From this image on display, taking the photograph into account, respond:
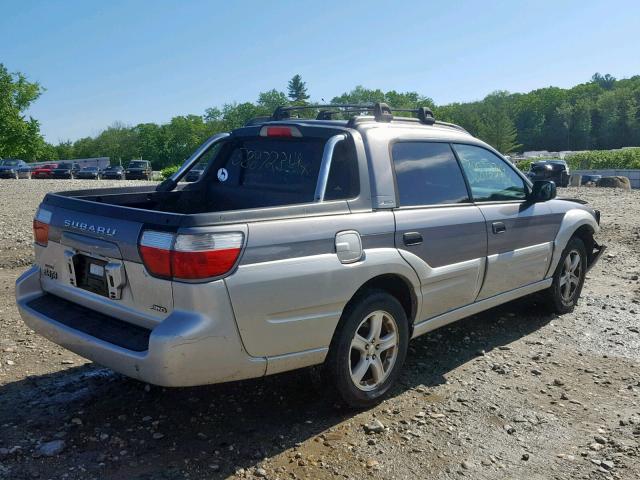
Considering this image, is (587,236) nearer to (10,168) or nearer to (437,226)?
(437,226)

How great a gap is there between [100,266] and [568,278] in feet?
15.1

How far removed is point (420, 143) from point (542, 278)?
2.02 meters

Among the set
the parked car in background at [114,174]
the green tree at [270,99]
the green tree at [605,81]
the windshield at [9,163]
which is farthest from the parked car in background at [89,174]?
the green tree at [605,81]

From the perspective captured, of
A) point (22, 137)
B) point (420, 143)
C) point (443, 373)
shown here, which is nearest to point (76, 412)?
point (443, 373)

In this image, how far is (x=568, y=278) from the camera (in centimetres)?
615

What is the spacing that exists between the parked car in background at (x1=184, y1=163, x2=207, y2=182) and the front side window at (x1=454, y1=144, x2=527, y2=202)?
2.10 m

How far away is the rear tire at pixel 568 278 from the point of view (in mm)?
5961

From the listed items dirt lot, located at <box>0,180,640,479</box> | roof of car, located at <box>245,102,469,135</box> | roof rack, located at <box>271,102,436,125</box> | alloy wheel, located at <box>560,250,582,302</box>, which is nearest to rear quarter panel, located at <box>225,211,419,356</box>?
dirt lot, located at <box>0,180,640,479</box>

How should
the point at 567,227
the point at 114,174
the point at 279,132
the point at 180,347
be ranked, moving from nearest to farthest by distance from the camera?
the point at 180,347 → the point at 279,132 → the point at 567,227 → the point at 114,174

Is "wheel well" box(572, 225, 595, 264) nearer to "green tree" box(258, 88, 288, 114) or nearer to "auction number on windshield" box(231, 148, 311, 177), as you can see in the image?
"auction number on windshield" box(231, 148, 311, 177)

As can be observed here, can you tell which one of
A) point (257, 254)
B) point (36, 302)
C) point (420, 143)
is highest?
point (420, 143)

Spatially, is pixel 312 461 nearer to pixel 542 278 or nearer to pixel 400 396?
pixel 400 396

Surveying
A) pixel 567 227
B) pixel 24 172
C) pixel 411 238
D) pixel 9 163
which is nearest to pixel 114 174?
pixel 24 172

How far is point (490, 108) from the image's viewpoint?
392 ft
